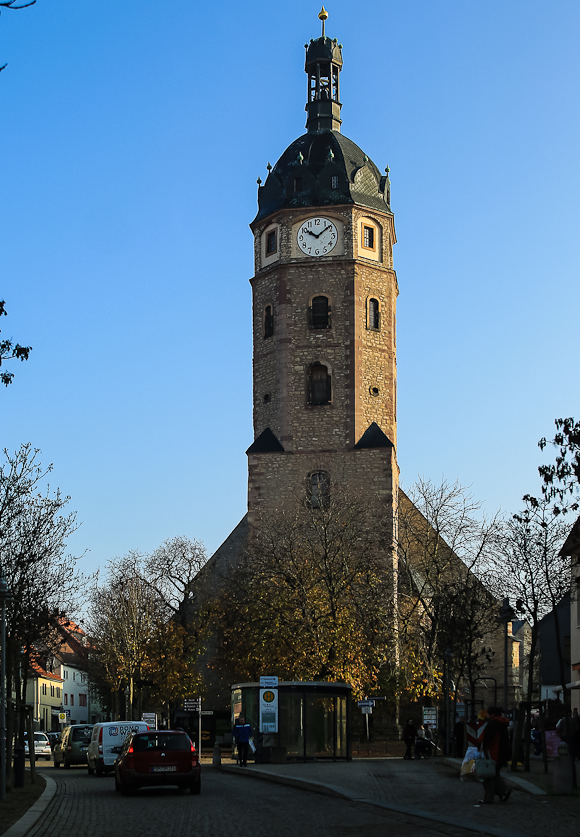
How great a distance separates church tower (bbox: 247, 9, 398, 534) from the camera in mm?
49312

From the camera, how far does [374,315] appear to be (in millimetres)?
51719

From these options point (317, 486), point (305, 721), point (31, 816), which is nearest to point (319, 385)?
point (317, 486)

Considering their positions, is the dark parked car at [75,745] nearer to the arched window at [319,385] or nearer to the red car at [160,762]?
the red car at [160,762]

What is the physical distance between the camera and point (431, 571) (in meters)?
44.9

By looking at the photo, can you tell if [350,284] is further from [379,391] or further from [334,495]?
[334,495]

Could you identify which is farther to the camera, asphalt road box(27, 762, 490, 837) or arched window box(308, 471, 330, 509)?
arched window box(308, 471, 330, 509)

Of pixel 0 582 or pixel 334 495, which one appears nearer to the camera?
pixel 0 582

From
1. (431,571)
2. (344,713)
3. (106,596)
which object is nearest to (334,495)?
(431,571)

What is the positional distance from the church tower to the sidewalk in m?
23.3

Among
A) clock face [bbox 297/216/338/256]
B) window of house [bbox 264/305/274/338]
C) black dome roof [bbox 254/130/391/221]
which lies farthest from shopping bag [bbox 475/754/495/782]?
black dome roof [bbox 254/130/391/221]

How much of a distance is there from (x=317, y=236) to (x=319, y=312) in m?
3.66

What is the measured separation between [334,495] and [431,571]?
4.84 meters

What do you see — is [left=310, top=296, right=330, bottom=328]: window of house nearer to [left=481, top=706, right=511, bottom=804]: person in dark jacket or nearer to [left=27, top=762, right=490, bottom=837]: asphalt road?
[left=27, top=762, right=490, bottom=837]: asphalt road

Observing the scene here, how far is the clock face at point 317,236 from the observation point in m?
52.0
